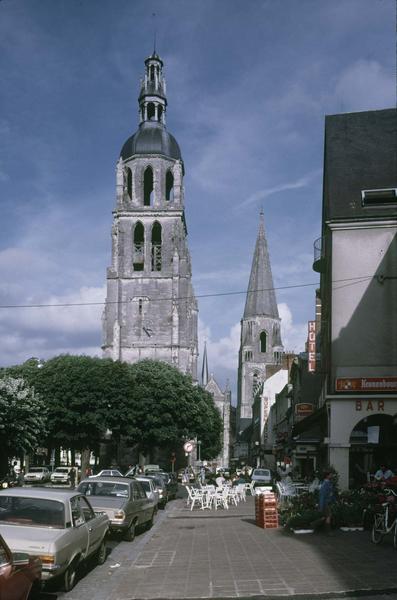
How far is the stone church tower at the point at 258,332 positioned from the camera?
131250mm

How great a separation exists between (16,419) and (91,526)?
28772mm

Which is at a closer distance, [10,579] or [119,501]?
[10,579]

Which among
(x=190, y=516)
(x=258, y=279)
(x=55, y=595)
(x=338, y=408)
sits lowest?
(x=190, y=516)

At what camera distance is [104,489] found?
1641cm

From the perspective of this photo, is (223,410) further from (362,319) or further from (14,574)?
(14,574)

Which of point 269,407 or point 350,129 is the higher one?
point 350,129

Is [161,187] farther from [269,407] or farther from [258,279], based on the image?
[258,279]

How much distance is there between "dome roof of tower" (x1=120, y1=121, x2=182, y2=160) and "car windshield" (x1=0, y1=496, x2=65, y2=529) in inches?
2893

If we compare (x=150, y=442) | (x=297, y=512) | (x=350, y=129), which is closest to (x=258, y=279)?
(x=150, y=442)

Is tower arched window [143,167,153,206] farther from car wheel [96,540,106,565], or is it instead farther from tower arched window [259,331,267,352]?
car wheel [96,540,106,565]

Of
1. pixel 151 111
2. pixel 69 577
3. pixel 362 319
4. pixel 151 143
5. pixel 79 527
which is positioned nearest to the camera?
pixel 69 577

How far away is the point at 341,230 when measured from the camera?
84.7ft

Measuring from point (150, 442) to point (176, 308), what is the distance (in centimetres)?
2105

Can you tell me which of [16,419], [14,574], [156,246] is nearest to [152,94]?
[156,246]
